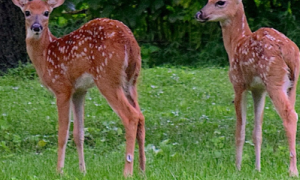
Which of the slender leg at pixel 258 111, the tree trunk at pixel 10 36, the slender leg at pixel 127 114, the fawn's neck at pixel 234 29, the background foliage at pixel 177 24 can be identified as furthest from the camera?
the background foliage at pixel 177 24

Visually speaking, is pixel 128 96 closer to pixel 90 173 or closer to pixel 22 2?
pixel 90 173

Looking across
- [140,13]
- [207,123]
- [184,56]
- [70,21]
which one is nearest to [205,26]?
[184,56]

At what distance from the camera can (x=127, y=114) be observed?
5.68 meters

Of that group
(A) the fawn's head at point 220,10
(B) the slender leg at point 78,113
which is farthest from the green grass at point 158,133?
(A) the fawn's head at point 220,10

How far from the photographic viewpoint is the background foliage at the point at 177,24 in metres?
12.7

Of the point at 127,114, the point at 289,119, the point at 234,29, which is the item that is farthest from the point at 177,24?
the point at 289,119

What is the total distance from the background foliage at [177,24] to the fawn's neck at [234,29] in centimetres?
543

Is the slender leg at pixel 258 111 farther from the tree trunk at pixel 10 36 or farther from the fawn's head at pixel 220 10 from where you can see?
the tree trunk at pixel 10 36

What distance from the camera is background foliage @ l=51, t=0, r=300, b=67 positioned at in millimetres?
12734

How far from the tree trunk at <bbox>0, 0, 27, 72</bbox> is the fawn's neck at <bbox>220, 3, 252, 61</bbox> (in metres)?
4.94

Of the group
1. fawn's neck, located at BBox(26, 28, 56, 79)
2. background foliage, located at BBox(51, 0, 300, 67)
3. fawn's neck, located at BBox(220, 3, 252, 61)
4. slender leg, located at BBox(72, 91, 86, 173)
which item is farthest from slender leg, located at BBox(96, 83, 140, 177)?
background foliage, located at BBox(51, 0, 300, 67)

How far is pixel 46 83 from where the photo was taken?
6.20 m

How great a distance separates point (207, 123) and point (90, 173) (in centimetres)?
268

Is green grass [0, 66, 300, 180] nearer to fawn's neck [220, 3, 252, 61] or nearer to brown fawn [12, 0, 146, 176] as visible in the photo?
brown fawn [12, 0, 146, 176]
